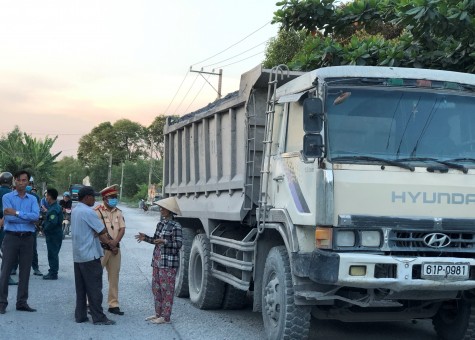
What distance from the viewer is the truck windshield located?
20.9 feet

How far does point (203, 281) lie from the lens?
374 inches

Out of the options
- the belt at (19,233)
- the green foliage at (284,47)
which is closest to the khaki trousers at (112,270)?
the belt at (19,233)

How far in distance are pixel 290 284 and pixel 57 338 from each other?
8.90 feet

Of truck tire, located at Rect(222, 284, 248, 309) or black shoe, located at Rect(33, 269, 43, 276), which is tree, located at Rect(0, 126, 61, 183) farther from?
truck tire, located at Rect(222, 284, 248, 309)

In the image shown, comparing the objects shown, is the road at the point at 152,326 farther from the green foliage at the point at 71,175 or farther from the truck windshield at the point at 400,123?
the green foliage at the point at 71,175

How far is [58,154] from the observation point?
46.0m

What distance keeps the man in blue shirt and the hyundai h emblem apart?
5.18 meters

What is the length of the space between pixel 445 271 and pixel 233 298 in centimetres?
415

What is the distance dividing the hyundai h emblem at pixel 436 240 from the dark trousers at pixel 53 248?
8196 mm

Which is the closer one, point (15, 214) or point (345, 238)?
point (345, 238)

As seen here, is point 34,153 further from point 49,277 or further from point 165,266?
→ point 165,266

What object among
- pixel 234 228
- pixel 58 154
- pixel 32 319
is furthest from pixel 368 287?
pixel 58 154

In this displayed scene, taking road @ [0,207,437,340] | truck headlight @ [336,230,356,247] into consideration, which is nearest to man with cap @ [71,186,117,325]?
road @ [0,207,437,340]

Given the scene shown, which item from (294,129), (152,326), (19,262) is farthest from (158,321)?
(294,129)
